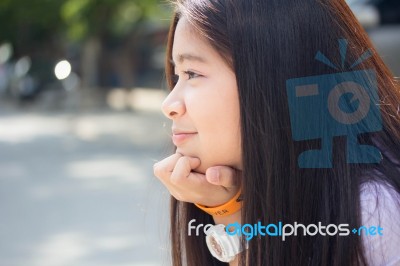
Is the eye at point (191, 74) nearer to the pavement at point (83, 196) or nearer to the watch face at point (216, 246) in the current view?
the watch face at point (216, 246)

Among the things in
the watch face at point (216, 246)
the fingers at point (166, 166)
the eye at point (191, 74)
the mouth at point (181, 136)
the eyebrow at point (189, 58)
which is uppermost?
the eyebrow at point (189, 58)

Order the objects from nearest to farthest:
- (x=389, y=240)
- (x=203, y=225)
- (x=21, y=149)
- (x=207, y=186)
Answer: (x=389, y=240)
(x=207, y=186)
(x=203, y=225)
(x=21, y=149)

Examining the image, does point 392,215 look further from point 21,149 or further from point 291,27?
point 21,149

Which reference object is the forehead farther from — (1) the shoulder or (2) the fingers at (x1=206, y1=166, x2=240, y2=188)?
(1) the shoulder

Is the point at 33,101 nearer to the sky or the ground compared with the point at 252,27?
nearer to the sky

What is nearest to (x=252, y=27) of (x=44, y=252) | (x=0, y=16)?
(x=44, y=252)

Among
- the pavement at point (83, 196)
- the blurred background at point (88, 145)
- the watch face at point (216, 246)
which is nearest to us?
the watch face at point (216, 246)

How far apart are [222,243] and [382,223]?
13.2 inches

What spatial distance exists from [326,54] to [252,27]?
5.6 inches

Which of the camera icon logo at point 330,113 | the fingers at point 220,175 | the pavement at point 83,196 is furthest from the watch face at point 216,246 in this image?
the pavement at point 83,196

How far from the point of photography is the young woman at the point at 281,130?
1.22 meters

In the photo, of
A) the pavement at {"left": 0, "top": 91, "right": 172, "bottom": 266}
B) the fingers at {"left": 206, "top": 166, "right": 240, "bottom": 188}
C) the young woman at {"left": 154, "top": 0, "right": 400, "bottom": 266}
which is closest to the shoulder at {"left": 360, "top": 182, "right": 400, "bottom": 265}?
the young woman at {"left": 154, "top": 0, "right": 400, "bottom": 266}

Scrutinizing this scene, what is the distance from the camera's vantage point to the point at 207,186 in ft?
4.35

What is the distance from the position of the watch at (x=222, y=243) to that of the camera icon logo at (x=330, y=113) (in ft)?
0.71
